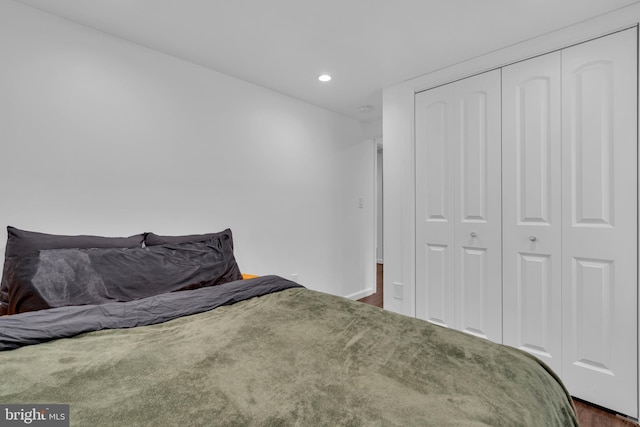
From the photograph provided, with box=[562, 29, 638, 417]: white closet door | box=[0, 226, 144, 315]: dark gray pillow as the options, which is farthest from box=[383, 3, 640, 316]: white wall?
box=[0, 226, 144, 315]: dark gray pillow

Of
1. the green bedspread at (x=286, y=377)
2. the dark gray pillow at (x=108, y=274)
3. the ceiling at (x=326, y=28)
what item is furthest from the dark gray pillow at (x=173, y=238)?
the ceiling at (x=326, y=28)

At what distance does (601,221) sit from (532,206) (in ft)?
1.23

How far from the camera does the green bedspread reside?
74 cm

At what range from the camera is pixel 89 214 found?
1.96m

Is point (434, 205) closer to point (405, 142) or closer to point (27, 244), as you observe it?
point (405, 142)

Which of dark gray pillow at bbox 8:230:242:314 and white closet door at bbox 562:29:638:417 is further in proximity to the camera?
white closet door at bbox 562:29:638:417

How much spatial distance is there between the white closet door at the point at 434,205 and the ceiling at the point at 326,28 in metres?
0.38

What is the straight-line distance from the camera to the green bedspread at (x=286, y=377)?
740mm

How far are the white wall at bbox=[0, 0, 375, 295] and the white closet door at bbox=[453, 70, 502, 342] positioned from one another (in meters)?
1.55

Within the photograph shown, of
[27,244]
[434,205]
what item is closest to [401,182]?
[434,205]

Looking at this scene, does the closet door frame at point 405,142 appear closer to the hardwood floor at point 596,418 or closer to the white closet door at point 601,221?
the white closet door at point 601,221

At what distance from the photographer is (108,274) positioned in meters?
1.66

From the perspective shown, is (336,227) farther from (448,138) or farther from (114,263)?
(114,263)

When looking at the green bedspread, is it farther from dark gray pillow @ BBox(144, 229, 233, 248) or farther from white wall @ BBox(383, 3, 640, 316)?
white wall @ BBox(383, 3, 640, 316)
